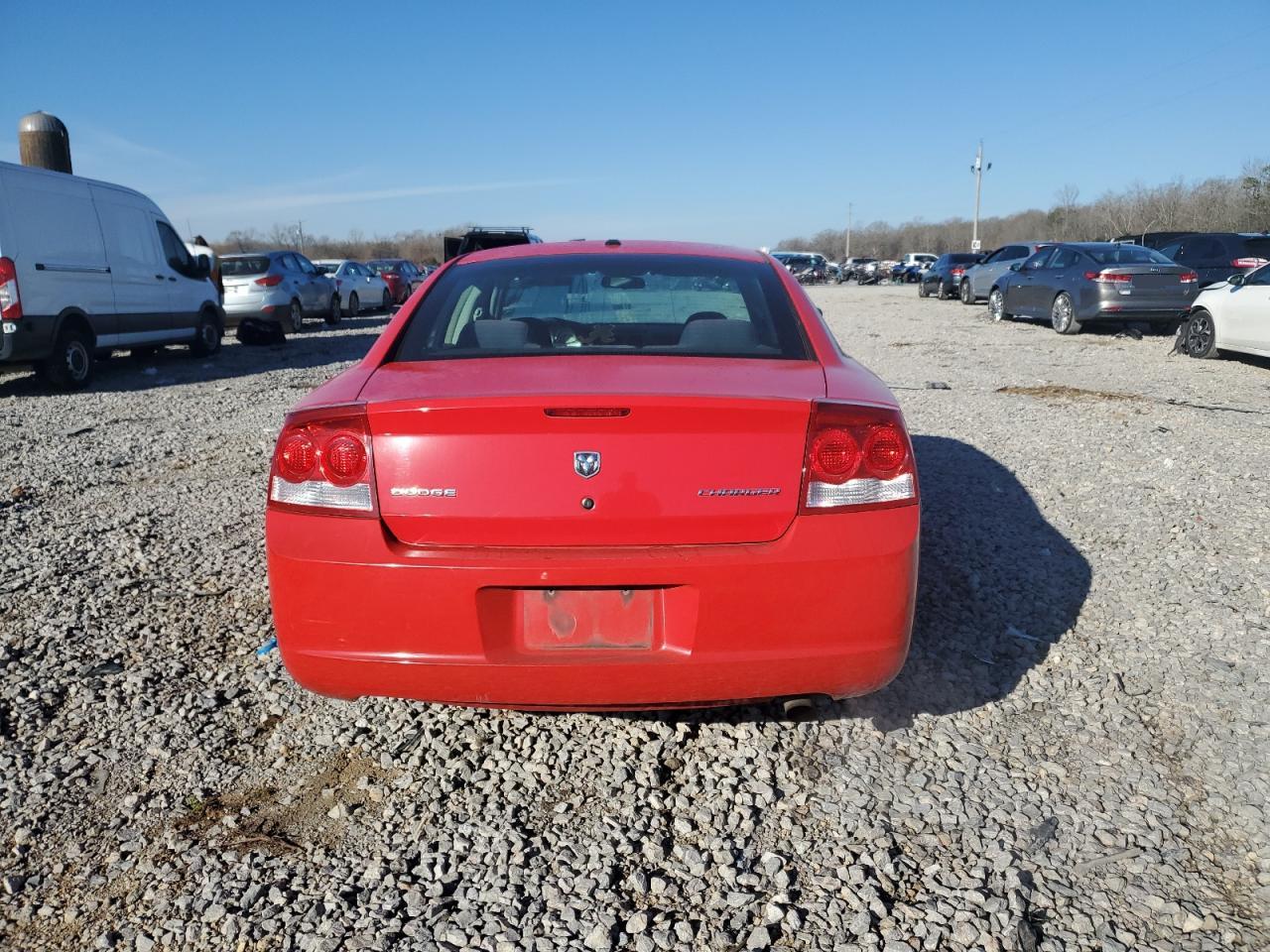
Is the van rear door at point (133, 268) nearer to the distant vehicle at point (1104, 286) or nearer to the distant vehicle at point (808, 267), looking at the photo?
the distant vehicle at point (1104, 286)

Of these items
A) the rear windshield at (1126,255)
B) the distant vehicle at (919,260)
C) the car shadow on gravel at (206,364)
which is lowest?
the car shadow on gravel at (206,364)

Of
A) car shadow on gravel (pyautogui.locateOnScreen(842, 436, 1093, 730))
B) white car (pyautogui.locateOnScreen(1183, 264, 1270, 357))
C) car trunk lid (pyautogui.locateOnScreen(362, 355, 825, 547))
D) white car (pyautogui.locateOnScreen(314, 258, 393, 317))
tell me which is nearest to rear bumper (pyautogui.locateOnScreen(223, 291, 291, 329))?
white car (pyautogui.locateOnScreen(314, 258, 393, 317))

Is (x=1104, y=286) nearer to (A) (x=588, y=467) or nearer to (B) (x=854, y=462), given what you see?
(B) (x=854, y=462)

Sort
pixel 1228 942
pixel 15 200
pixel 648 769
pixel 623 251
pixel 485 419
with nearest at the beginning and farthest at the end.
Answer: pixel 1228 942 < pixel 485 419 < pixel 648 769 < pixel 623 251 < pixel 15 200

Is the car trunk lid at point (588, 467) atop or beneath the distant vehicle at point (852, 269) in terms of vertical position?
atop

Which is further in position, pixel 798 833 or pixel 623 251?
pixel 623 251

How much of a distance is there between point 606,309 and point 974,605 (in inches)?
76.6

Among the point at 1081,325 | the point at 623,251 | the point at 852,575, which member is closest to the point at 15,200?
the point at 623,251

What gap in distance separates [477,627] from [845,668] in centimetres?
96

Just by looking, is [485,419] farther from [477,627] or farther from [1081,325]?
[1081,325]

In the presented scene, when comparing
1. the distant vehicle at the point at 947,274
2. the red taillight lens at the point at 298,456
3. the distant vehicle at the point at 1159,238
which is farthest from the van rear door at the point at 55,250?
the distant vehicle at the point at 947,274

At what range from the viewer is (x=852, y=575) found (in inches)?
95.6

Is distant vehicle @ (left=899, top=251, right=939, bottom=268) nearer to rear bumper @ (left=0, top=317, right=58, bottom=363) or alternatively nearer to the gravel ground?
rear bumper @ (left=0, top=317, right=58, bottom=363)

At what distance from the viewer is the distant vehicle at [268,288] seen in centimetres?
1633
